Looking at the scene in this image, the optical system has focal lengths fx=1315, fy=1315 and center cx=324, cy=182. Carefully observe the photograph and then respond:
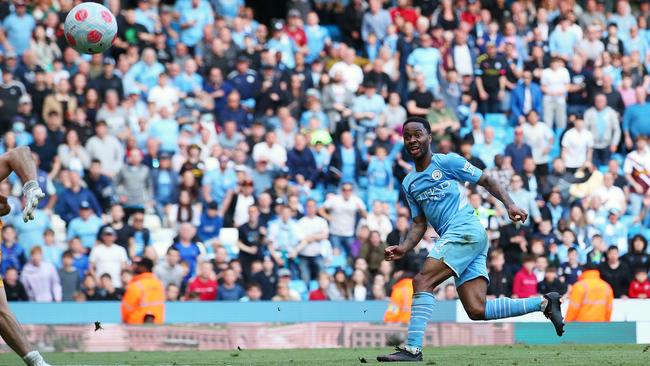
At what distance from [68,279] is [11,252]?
1027mm

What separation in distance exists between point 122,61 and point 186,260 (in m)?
4.51

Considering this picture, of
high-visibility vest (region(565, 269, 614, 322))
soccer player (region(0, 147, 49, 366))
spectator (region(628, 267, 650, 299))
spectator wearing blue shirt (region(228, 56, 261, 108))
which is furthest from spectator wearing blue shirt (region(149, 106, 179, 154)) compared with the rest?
soccer player (region(0, 147, 49, 366))

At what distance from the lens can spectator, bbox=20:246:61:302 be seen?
62.9 feet

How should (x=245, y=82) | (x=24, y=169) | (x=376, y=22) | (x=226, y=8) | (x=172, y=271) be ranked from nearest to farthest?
(x=24, y=169) < (x=172, y=271) < (x=245, y=82) < (x=226, y=8) < (x=376, y=22)

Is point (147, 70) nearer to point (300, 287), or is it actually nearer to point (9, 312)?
point (300, 287)

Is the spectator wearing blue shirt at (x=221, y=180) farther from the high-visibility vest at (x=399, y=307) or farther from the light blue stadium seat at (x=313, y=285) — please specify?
the high-visibility vest at (x=399, y=307)

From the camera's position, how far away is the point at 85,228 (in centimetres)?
2034

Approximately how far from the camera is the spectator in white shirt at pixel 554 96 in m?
24.5

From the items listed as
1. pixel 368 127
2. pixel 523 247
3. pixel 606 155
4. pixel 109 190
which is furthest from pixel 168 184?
pixel 606 155

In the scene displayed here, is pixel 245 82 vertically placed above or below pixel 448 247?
above

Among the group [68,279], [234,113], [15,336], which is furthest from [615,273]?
[15,336]

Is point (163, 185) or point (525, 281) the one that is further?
point (163, 185)

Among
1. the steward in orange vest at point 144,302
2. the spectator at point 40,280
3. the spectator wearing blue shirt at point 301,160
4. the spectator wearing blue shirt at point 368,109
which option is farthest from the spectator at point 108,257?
the spectator wearing blue shirt at point 368,109

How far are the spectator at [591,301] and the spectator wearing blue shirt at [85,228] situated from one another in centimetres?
742
